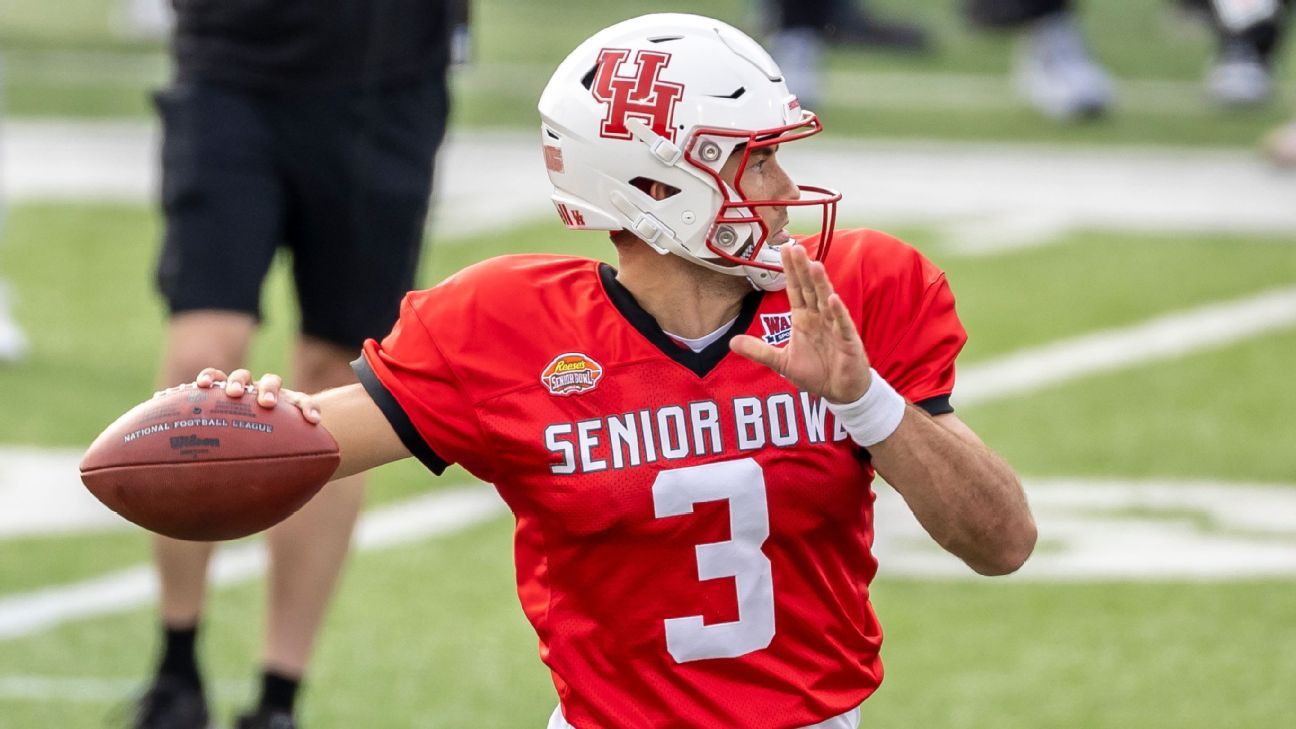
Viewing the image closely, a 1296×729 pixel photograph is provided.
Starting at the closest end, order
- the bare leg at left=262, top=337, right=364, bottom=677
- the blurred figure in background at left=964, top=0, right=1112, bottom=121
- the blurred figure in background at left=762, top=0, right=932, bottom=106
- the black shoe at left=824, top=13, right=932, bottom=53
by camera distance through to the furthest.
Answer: the bare leg at left=262, top=337, right=364, bottom=677
the blurred figure in background at left=964, top=0, right=1112, bottom=121
the blurred figure in background at left=762, top=0, right=932, bottom=106
the black shoe at left=824, top=13, right=932, bottom=53

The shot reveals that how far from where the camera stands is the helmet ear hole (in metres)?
3.17

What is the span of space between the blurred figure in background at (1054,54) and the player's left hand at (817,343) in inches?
393

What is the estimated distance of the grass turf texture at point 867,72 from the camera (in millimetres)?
12628

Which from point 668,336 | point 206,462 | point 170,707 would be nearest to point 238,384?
point 206,462

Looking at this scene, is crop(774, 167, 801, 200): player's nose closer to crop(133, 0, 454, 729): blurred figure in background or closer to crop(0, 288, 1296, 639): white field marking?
crop(133, 0, 454, 729): blurred figure in background

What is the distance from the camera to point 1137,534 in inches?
242

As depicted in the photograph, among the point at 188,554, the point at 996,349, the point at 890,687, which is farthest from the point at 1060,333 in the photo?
the point at 188,554

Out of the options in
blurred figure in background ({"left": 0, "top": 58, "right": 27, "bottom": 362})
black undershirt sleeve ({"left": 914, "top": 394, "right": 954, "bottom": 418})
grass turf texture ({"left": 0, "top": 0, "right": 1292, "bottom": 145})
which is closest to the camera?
black undershirt sleeve ({"left": 914, "top": 394, "right": 954, "bottom": 418})

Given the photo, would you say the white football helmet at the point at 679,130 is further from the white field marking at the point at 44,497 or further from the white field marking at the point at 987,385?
the white field marking at the point at 44,497

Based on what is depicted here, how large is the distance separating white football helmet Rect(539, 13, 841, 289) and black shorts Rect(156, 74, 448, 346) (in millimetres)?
1380

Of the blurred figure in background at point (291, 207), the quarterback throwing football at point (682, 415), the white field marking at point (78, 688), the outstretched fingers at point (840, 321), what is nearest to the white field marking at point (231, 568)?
the white field marking at point (78, 688)

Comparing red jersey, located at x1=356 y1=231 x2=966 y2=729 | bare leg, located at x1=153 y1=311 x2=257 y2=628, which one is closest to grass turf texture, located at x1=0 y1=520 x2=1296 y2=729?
bare leg, located at x1=153 y1=311 x2=257 y2=628

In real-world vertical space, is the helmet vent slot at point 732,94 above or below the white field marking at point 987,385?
above

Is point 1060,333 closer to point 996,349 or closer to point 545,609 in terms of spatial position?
point 996,349
